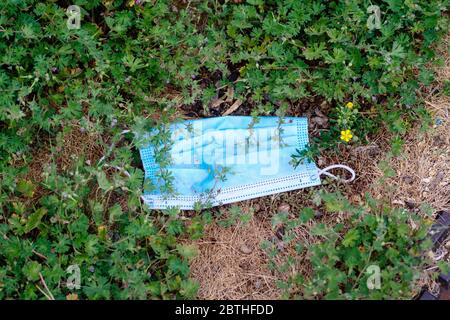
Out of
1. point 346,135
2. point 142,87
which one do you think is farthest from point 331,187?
point 142,87

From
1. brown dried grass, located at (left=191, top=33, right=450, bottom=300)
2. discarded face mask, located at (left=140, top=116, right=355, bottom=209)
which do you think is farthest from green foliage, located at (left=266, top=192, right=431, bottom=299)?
discarded face mask, located at (left=140, top=116, right=355, bottom=209)

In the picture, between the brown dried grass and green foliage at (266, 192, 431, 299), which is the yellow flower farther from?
green foliage at (266, 192, 431, 299)

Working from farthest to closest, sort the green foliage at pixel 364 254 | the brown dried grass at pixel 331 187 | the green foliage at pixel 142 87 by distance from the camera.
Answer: the brown dried grass at pixel 331 187, the green foliage at pixel 142 87, the green foliage at pixel 364 254

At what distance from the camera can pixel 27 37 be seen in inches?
159

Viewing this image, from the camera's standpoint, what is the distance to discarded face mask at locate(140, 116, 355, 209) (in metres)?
4.31

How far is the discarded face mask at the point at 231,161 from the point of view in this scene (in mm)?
4312

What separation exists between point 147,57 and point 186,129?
592mm

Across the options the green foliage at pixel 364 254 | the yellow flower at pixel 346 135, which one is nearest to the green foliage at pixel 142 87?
the yellow flower at pixel 346 135

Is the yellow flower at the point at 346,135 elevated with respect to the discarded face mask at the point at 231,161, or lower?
elevated

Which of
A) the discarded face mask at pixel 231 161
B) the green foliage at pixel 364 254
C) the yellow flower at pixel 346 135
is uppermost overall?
the yellow flower at pixel 346 135

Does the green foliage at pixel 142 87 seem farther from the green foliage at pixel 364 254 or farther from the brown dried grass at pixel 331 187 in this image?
the green foliage at pixel 364 254
